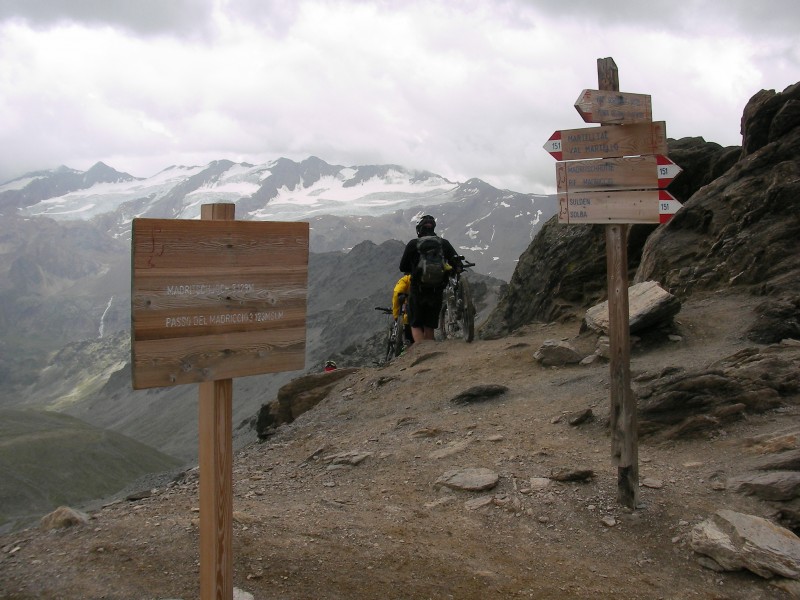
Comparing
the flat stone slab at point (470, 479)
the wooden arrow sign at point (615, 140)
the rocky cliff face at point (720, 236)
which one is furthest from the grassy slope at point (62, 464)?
the wooden arrow sign at point (615, 140)

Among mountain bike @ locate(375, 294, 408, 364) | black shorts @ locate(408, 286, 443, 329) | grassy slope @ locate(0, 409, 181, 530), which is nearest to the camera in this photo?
black shorts @ locate(408, 286, 443, 329)

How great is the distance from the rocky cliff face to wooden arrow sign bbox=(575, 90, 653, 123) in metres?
5.64

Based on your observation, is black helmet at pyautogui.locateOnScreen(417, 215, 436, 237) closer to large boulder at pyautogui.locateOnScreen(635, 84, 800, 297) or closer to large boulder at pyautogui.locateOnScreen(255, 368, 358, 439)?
large boulder at pyautogui.locateOnScreen(255, 368, 358, 439)

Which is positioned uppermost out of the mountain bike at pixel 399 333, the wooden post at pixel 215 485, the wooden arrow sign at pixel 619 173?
the wooden arrow sign at pixel 619 173

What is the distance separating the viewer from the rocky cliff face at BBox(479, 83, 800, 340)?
515 inches

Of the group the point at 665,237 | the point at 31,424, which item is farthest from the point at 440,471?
the point at 31,424

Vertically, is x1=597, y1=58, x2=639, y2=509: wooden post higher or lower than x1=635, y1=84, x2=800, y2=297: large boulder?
lower

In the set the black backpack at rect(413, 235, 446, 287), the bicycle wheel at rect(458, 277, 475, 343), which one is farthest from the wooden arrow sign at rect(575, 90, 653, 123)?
the bicycle wheel at rect(458, 277, 475, 343)

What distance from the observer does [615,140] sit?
6.66 m

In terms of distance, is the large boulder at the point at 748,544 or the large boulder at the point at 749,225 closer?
the large boulder at the point at 748,544

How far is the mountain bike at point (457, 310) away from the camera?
1484 cm

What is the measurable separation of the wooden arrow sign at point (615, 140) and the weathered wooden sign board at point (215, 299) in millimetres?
3021

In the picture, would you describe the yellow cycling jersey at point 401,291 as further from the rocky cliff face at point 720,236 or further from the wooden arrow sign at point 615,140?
the wooden arrow sign at point 615,140

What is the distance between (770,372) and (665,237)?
6672mm
